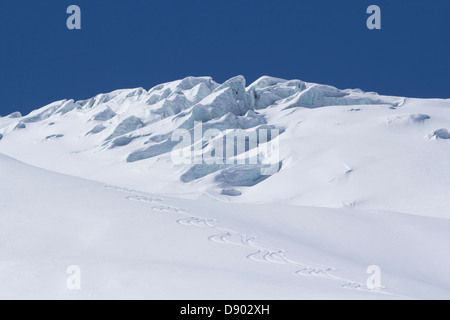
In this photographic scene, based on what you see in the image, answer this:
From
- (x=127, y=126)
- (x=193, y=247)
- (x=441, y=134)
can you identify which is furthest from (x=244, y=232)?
(x=127, y=126)

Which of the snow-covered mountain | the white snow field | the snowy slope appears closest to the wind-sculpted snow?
the snow-covered mountain

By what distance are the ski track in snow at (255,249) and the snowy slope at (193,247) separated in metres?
0.02

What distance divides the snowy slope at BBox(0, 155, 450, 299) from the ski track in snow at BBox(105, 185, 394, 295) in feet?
0.08

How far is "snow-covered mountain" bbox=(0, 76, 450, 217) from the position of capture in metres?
28.0

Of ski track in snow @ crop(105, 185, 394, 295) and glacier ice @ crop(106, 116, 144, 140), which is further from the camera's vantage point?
glacier ice @ crop(106, 116, 144, 140)

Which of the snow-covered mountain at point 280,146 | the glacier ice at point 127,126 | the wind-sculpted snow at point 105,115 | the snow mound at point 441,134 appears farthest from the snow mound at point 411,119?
the wind-sculpted snow at point 105,115

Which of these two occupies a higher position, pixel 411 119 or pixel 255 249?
pixel 255 249

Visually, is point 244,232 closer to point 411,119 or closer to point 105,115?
point 411,119

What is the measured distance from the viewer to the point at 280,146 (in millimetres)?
36250

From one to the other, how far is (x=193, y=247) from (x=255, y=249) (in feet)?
3.61

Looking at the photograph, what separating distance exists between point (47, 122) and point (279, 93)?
34083mm

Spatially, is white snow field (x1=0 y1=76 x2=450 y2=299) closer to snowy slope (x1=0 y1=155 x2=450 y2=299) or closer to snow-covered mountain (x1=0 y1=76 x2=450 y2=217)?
snowy slope (x1=0 y1=155 x2=450 y2=299)

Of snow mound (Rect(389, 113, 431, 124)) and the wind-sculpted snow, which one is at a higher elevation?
snow mound (Rect(389, 113, 431, 124))

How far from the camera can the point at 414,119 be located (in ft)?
128
